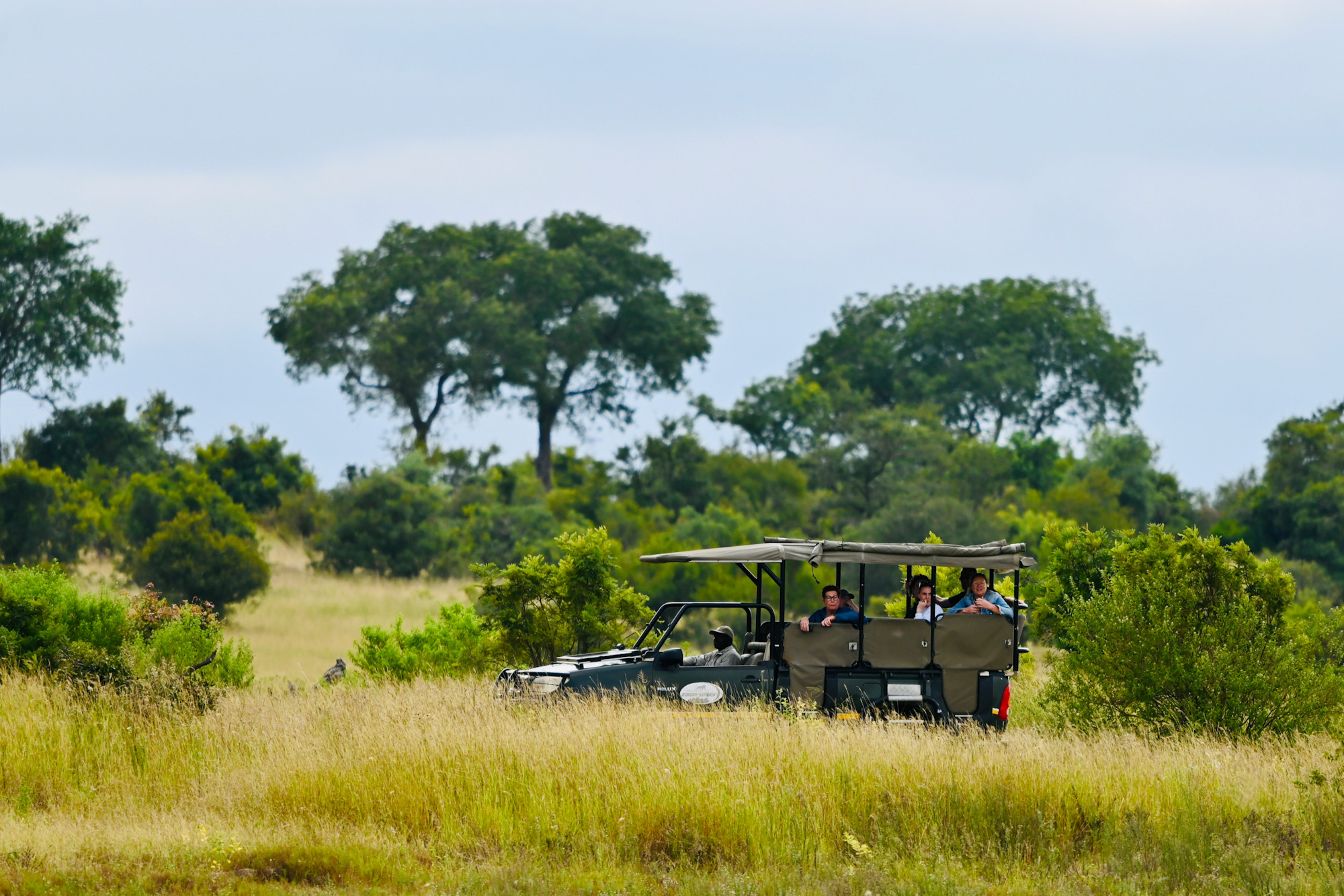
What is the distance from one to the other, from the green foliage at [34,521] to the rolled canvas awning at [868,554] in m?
29.6

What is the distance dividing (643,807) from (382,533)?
3573 cm

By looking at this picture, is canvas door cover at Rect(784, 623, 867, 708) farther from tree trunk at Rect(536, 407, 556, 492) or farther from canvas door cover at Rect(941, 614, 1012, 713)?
tree trunk at Rect(536, 407, 556, 492)

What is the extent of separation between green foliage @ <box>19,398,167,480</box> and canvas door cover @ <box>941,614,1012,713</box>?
4414 cm

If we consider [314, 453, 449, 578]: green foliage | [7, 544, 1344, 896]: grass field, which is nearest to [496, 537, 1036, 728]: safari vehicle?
[7, 544, 1344, 896]: grass field

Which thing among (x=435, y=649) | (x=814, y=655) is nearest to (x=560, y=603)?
(x=435, y=649)

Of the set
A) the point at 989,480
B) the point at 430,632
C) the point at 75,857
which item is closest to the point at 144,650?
the point at 430,632

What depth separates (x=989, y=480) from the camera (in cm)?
6231

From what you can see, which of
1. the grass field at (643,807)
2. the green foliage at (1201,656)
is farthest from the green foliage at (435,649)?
the green foliage at (1201,656)

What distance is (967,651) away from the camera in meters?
13.3

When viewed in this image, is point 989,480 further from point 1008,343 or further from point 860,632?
point 860,632

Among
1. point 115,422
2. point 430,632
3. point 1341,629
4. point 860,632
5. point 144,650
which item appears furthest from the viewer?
point 115,422

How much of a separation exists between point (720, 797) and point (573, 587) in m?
8.71

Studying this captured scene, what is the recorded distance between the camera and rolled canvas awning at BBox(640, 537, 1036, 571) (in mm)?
12938

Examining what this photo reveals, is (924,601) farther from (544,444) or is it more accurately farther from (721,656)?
(544,444)
